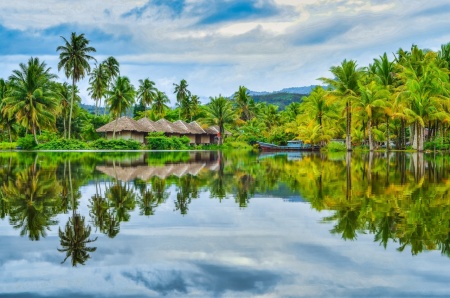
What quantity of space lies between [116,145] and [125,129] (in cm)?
416

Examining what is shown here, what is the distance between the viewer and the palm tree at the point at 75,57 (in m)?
49.1

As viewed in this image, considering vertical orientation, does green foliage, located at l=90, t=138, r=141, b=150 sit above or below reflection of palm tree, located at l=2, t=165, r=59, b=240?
above

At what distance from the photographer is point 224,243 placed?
612 centimetres

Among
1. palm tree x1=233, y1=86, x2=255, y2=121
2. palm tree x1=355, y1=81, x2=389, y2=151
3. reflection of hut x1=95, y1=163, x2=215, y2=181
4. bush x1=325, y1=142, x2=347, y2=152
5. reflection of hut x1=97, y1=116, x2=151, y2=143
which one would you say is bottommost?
reflection of hut x1=95, y1=163, x2=215, y2=181

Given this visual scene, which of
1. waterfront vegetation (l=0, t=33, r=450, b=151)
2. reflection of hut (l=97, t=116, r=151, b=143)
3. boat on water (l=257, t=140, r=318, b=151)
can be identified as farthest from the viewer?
boat on water (l=257, t=140, r=318, b=151)

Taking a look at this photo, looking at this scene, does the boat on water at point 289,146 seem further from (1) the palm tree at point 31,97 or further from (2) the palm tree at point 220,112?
(1) the palm tree at point 31,97

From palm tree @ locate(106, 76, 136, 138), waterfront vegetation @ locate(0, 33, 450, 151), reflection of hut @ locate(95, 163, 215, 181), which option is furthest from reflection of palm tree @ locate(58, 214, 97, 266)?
palm tree @ locate(106, 76, 136, 138)

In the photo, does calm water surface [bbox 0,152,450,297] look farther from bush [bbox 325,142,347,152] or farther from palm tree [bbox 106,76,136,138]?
palm tree [bbox 106,76,136,138]

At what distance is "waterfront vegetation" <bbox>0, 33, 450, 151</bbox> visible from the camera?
37.6 m

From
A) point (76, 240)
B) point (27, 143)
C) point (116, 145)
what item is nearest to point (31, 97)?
point (27, 143)

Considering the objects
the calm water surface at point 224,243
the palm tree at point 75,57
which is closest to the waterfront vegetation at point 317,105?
the palm tree at point 75,57

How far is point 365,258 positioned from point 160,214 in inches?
163

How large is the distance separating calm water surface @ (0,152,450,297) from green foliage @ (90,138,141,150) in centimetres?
4054

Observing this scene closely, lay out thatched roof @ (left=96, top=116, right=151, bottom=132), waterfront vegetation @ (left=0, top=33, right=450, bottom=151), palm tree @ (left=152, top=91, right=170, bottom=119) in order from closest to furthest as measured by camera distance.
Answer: waterfront vegetation @ (left=0, top=33, right=450, bottom=151)
thatched roof @ (left=96, top=116, right=151, bottom=132)
palm tree @ (left=152, top=91, right=170, bottom=119)
